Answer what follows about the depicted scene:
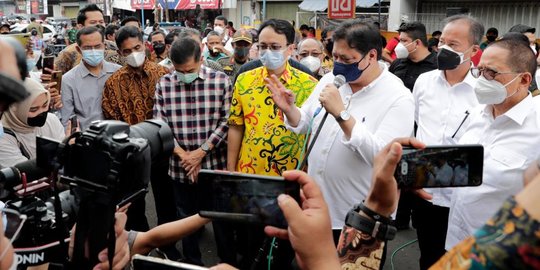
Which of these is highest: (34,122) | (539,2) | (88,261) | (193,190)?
(539,2)

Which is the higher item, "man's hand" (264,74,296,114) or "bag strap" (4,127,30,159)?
"man's hand" (264,74,296,114)

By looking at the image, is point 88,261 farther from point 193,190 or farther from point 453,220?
point 193,190

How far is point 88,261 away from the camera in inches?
57.4

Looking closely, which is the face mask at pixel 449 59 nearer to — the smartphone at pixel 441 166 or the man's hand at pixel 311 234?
the smartphone at pixel 441 166

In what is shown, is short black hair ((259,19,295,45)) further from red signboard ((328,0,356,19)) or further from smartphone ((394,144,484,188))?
red signboard ((328,0,356,19))

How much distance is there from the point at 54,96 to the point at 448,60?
2.76 m

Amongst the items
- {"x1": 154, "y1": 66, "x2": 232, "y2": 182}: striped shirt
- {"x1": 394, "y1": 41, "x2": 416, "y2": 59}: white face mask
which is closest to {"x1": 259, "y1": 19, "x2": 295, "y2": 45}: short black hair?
{"x1": 154, "y1": 66, "x2": 232, "y2": 182}: striped shirt

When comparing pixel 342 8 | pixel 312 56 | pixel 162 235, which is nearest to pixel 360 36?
pixel 162 235

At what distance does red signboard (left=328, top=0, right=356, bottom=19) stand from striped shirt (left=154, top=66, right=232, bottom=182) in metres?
5.12

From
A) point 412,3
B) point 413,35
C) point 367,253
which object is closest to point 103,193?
point 367,253

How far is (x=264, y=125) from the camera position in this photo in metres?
3.13

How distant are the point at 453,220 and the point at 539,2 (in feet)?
39.2

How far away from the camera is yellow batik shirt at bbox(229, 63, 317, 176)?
311 centimetres

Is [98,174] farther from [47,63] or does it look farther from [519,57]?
[47,63]
